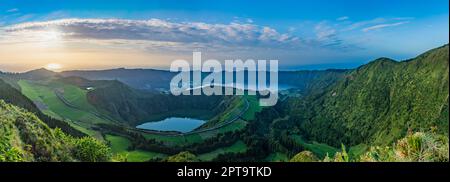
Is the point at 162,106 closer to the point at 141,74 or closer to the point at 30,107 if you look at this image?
the point at 141,74

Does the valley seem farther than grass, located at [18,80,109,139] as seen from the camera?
Yes

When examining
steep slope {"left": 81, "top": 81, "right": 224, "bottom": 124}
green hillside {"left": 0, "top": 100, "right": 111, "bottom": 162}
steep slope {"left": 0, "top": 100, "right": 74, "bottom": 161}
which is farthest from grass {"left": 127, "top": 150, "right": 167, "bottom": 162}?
steep slope {"left": 0, "top": 100, "right": 74, "bottom": 161}

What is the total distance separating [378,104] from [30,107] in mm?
79482

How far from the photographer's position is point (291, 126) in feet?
207

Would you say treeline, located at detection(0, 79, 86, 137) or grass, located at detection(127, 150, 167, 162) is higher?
treeline, located at detection(0, 79, 86, 137)

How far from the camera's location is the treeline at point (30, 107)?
31.6ft

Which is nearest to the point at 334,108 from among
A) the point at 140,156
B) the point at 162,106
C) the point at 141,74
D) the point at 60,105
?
the point at 141,74

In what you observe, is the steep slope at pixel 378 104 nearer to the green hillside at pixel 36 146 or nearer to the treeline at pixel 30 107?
the treeline at pixel 30 107

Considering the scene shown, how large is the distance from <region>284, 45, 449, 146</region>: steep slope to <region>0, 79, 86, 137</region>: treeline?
4329 centimetres

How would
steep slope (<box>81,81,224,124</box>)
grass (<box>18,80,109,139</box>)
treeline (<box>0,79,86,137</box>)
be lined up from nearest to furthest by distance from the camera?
treeline (<box>0,79,86,137</box>) → grass (<box>18,80,109,139</box>) → steep slope (<box>81,81,224,124</box>)

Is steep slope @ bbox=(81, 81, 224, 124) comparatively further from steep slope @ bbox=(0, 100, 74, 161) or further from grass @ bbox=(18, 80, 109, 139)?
steep slope @ bbox=(0, 100, 74, 161)

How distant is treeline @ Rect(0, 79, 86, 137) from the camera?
9641 mm

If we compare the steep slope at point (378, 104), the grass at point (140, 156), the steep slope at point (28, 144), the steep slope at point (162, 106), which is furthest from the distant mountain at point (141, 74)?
the steep slope at point (378, 104)
